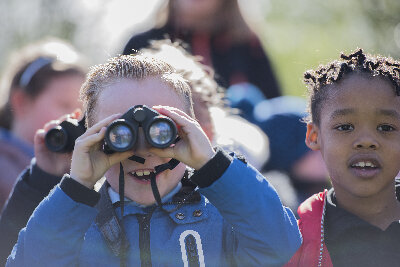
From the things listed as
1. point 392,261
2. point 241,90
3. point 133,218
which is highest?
point 241,90

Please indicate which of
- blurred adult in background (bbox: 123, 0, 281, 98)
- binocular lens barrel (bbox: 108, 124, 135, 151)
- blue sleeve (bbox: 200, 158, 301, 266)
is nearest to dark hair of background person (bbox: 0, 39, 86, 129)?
blurred adult in background (bbox: 123, 0, 281, 98)

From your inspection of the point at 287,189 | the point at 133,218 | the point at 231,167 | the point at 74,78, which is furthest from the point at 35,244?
the point at 74,78

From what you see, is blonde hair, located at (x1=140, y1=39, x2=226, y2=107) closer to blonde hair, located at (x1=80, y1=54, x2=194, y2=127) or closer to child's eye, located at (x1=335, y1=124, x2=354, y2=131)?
blonde hair, located at (x1=80, y1=54, x2=194, y2=127)

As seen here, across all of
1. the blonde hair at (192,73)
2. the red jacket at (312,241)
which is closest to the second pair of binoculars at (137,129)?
the red jacket at (312,241)

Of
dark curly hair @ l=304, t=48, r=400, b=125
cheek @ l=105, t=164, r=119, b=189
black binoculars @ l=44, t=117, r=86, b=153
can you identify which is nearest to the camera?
cheek @ l=105, t=164, r=119, b=189

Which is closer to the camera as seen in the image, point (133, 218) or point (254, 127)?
point (133, 218)

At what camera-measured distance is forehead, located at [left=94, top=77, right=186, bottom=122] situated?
264 centimetres

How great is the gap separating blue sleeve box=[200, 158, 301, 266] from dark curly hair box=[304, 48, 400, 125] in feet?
2.32

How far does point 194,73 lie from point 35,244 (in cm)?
147

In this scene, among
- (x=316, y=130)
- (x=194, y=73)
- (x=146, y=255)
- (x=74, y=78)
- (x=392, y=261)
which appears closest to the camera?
(x=146, y=255)

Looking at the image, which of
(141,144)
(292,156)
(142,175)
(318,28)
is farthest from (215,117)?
(318,28)

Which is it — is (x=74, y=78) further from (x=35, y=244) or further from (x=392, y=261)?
(x=392, y=261)

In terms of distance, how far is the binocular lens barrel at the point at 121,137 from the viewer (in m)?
2.39

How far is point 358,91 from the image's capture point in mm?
2920
